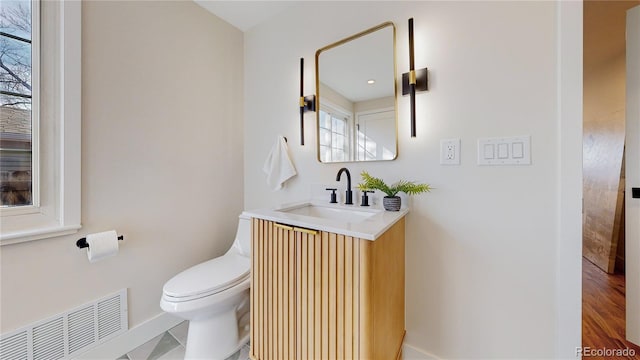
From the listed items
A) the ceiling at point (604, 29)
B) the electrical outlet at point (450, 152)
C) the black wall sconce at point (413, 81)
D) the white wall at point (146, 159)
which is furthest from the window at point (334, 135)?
the ceiling at point (604, 29)

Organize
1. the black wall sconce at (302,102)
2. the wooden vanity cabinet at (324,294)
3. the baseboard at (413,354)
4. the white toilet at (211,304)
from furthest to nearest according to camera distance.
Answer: the black wall sconce at (302,102), the baseboard at (413,354), the white toilet at (211,304), the wooden vanity cabinet at (324,294)

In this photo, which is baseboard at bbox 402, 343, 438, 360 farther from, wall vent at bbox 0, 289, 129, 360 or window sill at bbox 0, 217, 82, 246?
window sill at bbox 0, 217, 82, 246

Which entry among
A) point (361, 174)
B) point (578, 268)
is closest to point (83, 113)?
point (361, 174)

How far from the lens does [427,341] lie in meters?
1.26

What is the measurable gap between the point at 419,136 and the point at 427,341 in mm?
1092

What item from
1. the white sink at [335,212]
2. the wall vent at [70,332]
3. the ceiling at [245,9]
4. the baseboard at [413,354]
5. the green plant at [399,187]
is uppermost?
the ceiling at [245,9]

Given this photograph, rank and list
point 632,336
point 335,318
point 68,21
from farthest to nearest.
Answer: point 632,336 < point 68,21 < point 335,318

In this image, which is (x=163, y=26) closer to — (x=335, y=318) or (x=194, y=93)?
(x=194, y=93)

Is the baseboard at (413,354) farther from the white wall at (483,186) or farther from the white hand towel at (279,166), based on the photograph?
the white hand towel at (279,166)

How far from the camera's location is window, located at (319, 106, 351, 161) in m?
1.51

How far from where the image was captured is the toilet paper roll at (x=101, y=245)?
120 cm

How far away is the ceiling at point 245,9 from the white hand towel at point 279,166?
3.12 feet

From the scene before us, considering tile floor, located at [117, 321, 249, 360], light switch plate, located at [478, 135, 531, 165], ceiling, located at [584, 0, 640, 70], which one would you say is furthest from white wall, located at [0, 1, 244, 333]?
ceiling, located at [584, 0, 640, 70]

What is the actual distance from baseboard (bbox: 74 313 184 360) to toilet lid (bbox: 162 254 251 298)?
17.2 inches
